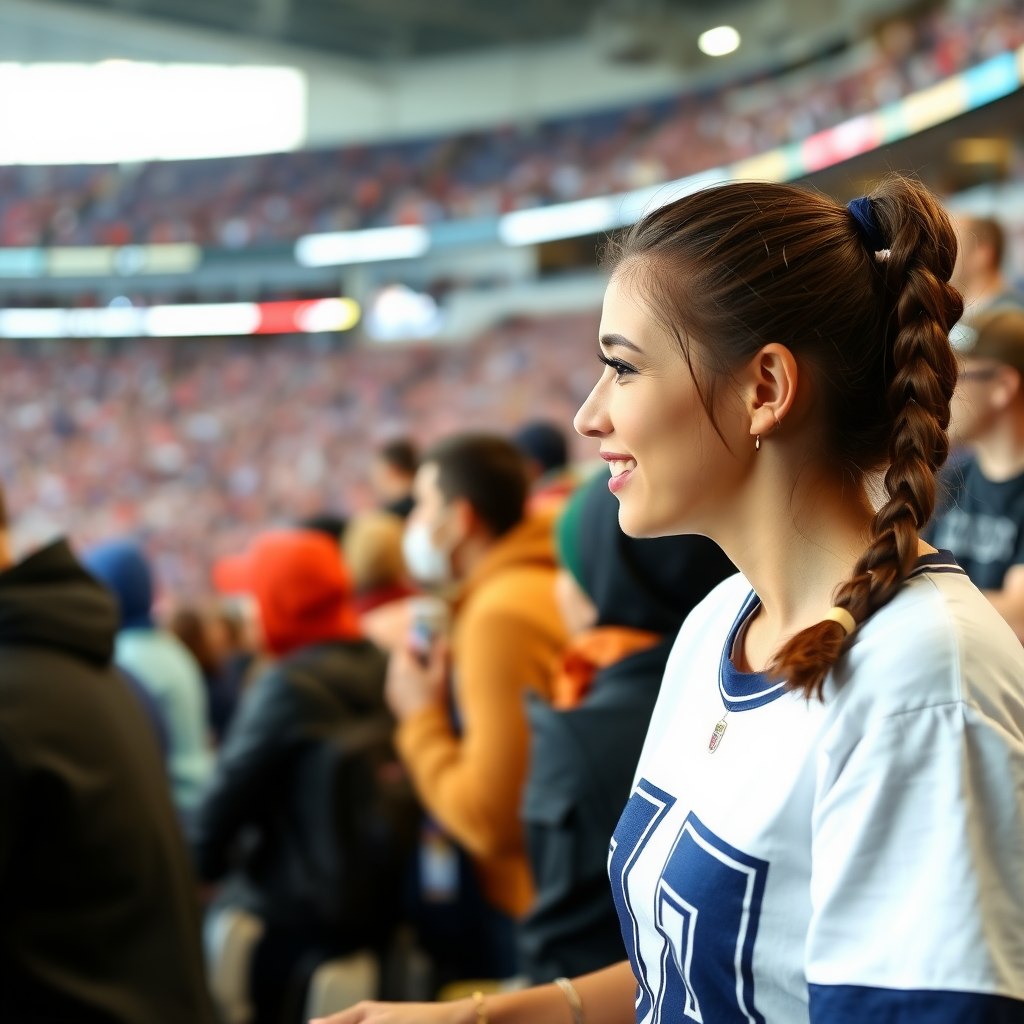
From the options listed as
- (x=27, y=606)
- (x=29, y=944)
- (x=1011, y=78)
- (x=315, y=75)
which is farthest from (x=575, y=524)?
(x=315, y=75)

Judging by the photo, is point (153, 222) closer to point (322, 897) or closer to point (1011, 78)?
point (1011, 78)

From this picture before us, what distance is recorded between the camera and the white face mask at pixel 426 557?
99.5 inches

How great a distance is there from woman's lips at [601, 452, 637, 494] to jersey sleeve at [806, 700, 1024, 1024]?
30cm

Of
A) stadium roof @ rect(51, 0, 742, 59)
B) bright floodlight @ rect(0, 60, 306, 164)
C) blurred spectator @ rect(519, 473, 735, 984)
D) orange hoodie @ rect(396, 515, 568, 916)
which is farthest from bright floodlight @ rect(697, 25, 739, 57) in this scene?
A: blurred spectator @ rect(519, 473, 735, 984)

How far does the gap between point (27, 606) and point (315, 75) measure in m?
16.1

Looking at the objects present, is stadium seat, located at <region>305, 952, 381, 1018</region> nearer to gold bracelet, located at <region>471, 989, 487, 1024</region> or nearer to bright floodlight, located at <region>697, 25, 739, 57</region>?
gold bracelet, located at <region>471, 989, 487, 1024</region>

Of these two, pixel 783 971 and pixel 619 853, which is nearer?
pixel 783 971

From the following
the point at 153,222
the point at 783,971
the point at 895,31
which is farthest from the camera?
the point at 153,222

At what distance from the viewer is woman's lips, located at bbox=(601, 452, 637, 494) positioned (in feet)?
3.10

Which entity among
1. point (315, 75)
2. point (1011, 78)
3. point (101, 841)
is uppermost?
Result: point (315, 75)

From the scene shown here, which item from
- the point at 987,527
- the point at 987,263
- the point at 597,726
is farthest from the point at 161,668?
the point at 987,263

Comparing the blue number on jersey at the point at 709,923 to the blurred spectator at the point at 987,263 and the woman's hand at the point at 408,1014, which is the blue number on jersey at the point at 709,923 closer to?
the woman's hand at the point at 408,1014

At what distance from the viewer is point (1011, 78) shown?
7828 mm

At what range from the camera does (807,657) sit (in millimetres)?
752
